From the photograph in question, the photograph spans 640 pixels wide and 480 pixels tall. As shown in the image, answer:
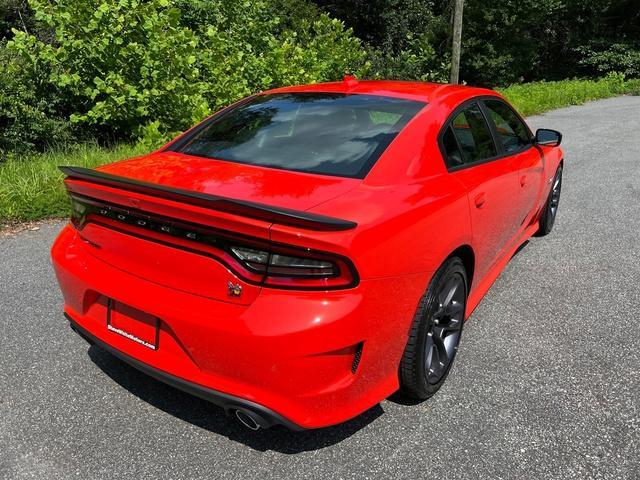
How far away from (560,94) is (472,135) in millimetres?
16491

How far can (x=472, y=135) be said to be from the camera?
318 cm

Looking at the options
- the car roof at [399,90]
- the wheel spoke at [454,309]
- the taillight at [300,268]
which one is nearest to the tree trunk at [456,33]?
the car roof at [399,90]

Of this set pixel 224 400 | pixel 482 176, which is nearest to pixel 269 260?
pixel 224 400

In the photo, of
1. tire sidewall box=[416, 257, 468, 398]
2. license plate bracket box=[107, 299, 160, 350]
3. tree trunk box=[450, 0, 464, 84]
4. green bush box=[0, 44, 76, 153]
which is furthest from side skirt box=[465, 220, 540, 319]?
tree trunk box=[450, 0, 464, 84]

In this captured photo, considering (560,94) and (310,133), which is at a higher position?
(310,133)

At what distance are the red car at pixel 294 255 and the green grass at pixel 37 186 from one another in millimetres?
2938

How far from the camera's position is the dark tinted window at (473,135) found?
3025 millimetres

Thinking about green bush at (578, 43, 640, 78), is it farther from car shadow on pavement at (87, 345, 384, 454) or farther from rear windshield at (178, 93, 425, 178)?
car shadow on pavement at (87, 345, 384, 454)

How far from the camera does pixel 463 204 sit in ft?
8.94

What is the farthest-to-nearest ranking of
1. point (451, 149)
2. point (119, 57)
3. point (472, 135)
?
point (119, 57), point (472, 135), point (451, 149)

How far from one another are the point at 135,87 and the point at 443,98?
5.66m

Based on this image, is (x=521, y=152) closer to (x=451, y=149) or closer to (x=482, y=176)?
(x=482, y=176)

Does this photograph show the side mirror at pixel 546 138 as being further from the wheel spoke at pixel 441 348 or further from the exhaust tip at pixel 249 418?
the exhaust tip at pixel 249 418

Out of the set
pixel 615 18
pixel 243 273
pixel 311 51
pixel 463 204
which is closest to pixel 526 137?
pixel 463 204
